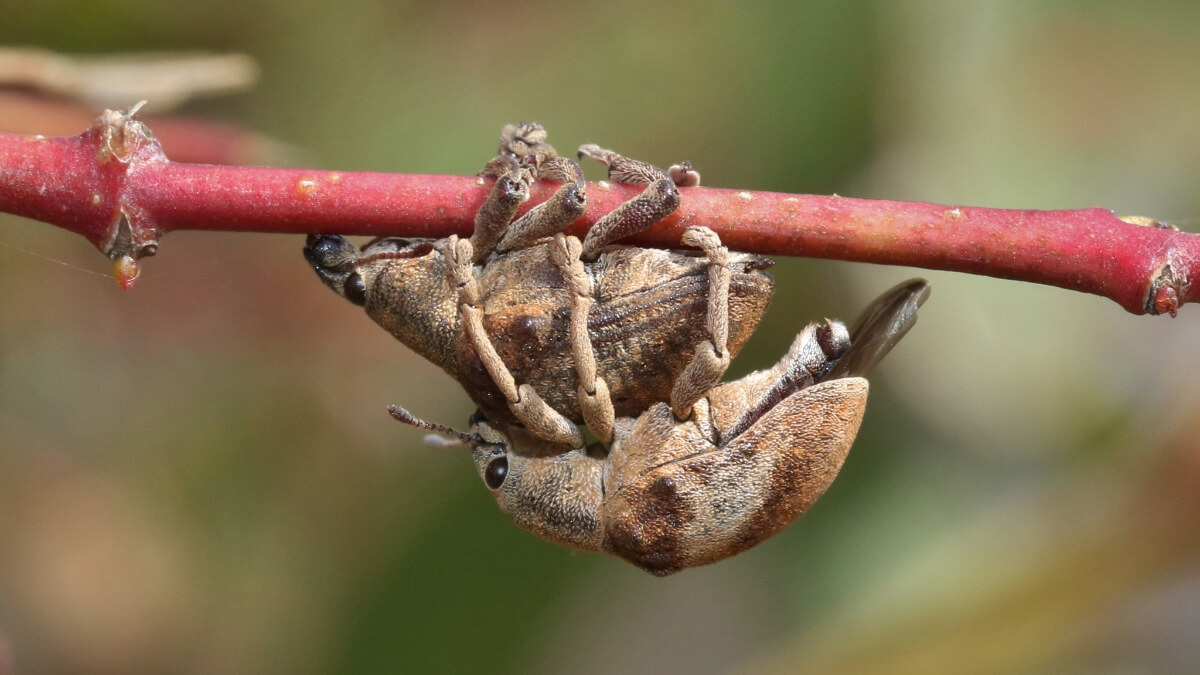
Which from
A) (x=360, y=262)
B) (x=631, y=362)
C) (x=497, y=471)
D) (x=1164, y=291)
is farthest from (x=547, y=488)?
(x=1164, y=291)

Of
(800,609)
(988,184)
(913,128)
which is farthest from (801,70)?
(800,609)

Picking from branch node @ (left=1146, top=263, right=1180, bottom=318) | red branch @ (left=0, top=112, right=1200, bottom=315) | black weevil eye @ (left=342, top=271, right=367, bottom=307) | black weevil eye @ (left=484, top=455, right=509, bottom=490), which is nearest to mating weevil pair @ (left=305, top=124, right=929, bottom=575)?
black weevil eye @ (left=342, top=271, right=367, bottom=307)

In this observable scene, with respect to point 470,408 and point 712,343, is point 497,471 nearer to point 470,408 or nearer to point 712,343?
point 712,343

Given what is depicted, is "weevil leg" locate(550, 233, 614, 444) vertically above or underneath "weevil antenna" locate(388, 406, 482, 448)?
above

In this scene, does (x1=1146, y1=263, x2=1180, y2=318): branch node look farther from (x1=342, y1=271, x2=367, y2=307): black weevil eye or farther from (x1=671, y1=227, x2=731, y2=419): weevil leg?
(x1=342, y1=271, x2=367, y2=307): black weevil eye

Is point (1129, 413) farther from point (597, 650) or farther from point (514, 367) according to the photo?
point (514, 367)

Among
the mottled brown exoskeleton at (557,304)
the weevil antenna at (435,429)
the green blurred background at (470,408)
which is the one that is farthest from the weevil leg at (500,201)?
the green blurred background at (470,408)

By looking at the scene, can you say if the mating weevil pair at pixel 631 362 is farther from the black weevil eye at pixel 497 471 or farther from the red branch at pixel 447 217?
the red branch at pixel 447 217
